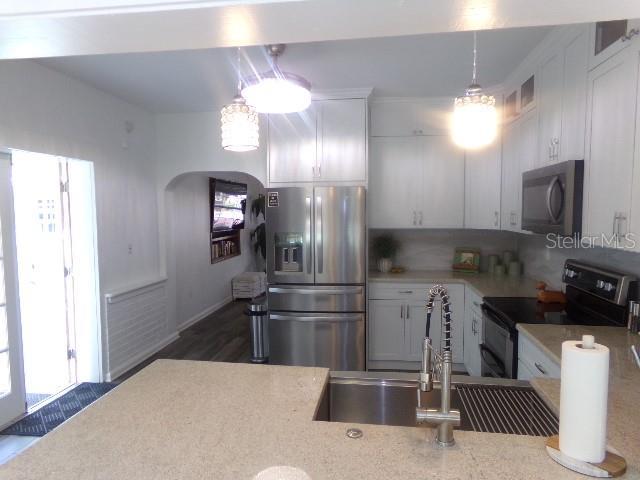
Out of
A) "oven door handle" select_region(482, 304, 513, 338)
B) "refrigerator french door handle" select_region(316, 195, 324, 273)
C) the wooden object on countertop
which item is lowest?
"oven door handle" select_region(482, 304, 513, 338)

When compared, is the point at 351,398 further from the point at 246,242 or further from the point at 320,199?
the point at 246,242

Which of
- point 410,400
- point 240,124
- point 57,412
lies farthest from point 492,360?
point 57,412

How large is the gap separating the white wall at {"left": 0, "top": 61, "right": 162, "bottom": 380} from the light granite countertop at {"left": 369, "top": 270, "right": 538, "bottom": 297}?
2449 mm

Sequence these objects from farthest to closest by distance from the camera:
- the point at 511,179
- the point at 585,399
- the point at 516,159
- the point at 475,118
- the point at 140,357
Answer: the point at 140,357 < the point at 511,179 < the point at 516,159 < the point at 475,118 < the point at 585,399

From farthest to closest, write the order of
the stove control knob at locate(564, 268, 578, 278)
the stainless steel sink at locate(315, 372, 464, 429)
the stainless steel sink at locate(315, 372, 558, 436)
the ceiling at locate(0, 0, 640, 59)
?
1. the stove control knob at locate(564, 268, 578, 278)
2. the stainless steel sink at locate(315, 372, 464, 429)
3. the stainless steel sink at locate(315, 372, 558, 436)
4. the ceiling at locate(0, 0, 640, 59)

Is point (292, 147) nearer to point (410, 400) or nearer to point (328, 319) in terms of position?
point (328, 319)

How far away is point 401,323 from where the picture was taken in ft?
12.2

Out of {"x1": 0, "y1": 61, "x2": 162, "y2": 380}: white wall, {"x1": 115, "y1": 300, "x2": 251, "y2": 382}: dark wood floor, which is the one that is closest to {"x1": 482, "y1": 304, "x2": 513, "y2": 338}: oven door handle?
{"x1": 115, "y1": 300, "x2": 251, "y2": 382}: dark wood floor

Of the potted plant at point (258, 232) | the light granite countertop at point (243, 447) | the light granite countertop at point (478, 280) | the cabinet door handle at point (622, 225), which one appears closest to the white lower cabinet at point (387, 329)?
the light granite countertop at point (478, 280)

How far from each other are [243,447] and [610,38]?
2.26m

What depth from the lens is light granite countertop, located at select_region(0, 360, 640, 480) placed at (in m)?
0.95

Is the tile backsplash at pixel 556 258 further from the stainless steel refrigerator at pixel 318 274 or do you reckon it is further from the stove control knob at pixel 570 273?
the stainless steel refrigerator at pixel 318 274

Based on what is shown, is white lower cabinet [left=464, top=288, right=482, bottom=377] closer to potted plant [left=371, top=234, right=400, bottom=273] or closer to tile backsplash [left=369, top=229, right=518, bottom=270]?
tile backsplash [left=369, top=229, right=518, bottom=270]

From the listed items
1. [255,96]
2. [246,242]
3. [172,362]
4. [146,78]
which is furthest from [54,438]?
[246,242]
